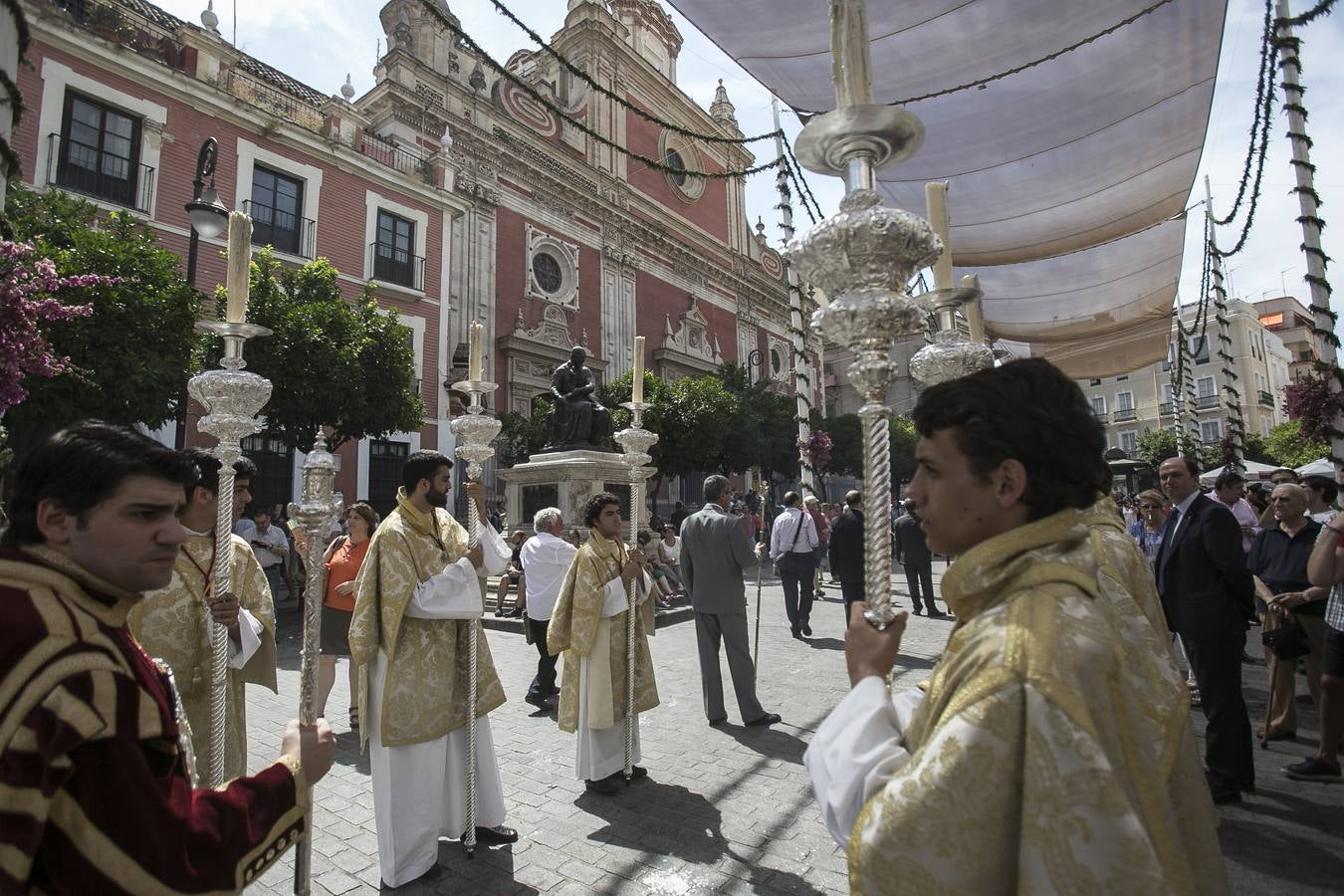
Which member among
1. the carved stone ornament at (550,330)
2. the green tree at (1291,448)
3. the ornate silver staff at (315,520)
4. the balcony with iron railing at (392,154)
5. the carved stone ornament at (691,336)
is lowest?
the ornate silver staff at (315,520)

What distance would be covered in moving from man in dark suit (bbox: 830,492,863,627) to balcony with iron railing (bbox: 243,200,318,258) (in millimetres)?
15107

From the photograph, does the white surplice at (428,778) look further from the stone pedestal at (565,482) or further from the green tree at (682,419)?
the green tree at (682,419)

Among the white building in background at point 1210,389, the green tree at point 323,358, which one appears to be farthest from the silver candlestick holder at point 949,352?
the white building in background at point 1210,389

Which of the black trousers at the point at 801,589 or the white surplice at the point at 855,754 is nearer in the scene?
the white surplice at the point at 855,754

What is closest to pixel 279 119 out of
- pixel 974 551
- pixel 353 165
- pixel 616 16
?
pixel 353 165

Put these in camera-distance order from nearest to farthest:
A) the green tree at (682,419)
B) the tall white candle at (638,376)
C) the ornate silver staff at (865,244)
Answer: the ornate silver staff at (865,244), the tall white candle at (638,376), the green tree at (682,419)

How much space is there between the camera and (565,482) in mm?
11547

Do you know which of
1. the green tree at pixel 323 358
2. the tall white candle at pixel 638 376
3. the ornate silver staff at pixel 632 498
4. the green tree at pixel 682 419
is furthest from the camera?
the green tree at pixel 682 419

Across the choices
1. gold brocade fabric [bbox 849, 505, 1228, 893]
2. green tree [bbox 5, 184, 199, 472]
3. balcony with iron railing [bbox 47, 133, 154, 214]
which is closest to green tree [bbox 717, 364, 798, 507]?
balcony with iron railing [bbox 47, 133, 154, 214]

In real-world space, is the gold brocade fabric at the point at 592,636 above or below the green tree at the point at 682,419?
below

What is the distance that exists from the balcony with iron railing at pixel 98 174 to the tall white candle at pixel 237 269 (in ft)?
50.2

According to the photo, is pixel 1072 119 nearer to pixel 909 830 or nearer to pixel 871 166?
pixel 871 166

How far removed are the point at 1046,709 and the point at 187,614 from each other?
3272 millimetres

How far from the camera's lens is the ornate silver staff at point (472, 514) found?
3.35 meters
